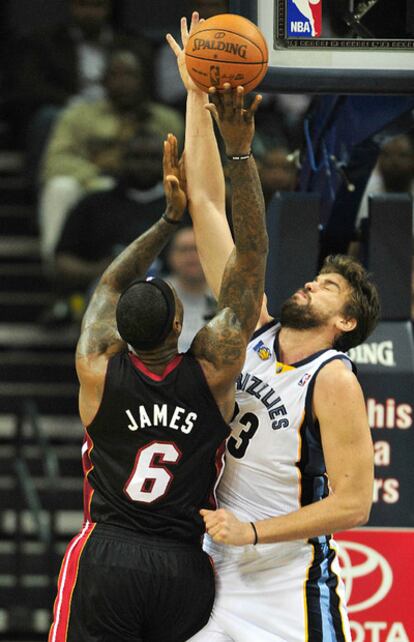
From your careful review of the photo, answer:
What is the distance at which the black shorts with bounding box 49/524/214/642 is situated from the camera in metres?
3.96

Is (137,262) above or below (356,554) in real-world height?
above

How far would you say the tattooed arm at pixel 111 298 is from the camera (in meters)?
4.06

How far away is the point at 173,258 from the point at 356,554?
2.24 metres

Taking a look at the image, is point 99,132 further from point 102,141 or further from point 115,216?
point 115,216

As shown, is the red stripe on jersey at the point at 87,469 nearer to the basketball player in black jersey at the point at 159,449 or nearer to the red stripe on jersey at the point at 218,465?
the basketball player in black jersey at the point at 159,449

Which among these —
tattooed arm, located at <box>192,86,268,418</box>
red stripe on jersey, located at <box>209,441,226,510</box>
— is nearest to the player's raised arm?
tattooed arm, located at <box>192,86,268,418</box>

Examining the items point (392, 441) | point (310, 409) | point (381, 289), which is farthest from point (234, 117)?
point (392, 441)

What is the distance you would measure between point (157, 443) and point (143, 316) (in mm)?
435

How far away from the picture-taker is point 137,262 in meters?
4.34

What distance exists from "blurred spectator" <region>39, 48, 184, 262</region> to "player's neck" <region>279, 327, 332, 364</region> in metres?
3.89

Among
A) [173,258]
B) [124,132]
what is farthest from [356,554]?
[124,132]

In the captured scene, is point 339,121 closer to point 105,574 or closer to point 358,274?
point 358,274

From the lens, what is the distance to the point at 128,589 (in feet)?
12.9

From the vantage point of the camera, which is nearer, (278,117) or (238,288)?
(238,288)
